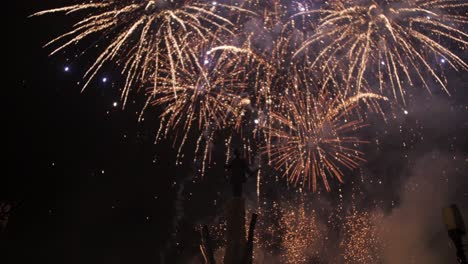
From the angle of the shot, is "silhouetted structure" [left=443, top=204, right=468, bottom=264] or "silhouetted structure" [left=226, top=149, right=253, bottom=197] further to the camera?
"silhouetted structure" [left=226, top=149, right=253, bottom=197]

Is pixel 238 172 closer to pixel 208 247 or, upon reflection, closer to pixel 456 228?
pixel 208 247

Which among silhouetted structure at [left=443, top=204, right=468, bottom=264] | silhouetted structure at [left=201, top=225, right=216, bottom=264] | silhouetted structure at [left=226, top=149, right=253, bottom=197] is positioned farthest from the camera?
silhouetted structure at [left=226, top=149, right=253, bottom=197]

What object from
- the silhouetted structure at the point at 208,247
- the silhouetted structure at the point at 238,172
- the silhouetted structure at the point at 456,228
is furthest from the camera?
the silhouetted structure at the point at 238,172

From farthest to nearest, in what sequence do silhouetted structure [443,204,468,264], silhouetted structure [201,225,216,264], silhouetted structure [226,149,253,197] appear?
silhouetted structure [226,149,253,197]
silhouetted structure [201,225,216,264]
silhouetted structure [443,204,468,264]

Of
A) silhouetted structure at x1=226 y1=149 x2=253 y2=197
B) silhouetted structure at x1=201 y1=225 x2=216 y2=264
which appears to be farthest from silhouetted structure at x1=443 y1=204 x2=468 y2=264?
silhouetted structure at x1=201 y1=225 x2=216 y2=264

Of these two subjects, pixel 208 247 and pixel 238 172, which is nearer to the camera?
pixel 208 247

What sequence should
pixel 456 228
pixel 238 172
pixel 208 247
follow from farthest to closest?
1. pixel 238 172
2. pixel 208 247
3. pixel 456 228

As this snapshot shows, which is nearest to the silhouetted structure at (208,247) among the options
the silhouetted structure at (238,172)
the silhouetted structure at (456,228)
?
the silhouetted structure at (238,172)

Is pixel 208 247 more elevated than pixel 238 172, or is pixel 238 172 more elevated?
pixel 238 172

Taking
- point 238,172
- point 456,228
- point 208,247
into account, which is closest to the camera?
point 456,228

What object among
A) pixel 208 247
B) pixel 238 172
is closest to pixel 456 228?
pixel 238 172

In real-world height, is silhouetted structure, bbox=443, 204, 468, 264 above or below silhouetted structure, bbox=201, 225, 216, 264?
above

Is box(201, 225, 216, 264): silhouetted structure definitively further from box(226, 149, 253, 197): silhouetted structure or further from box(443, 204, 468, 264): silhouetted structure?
box(443, 204, 468, 264): silhouetted structure

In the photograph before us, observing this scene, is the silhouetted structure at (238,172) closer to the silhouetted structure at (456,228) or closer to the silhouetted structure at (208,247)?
the silhouetted structure at (208,247)
